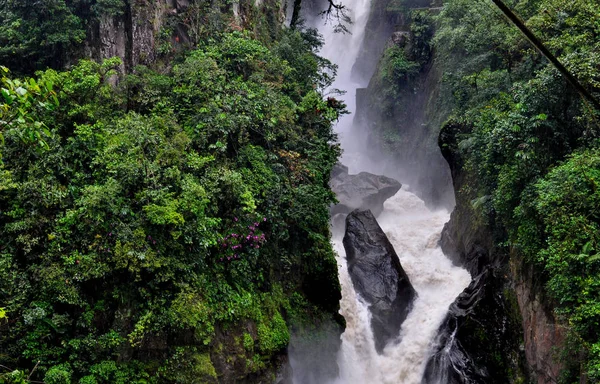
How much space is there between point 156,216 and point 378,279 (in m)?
10.2

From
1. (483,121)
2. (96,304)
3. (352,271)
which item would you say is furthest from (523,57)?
(96,304)

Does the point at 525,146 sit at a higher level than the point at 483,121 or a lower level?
lower

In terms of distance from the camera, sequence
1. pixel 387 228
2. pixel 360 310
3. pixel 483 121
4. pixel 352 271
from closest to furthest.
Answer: pixel 483 121 → pixel 360 310 → pixel 352 271 → pixel 387 228

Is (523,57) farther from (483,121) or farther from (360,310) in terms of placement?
(360,310)

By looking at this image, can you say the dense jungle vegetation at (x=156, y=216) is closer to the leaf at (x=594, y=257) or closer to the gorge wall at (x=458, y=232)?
the gorge wall at (x=458, y=232)

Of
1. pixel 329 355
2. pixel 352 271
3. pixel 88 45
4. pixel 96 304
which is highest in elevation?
pixel 88 45

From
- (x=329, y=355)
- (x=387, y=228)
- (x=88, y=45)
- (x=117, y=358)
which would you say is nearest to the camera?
(x=117, y=358)

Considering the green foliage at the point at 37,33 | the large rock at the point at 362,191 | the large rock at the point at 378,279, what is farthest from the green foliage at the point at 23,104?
the large rock at the point at 362,191

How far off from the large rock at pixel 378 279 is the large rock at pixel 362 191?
5.90 metres

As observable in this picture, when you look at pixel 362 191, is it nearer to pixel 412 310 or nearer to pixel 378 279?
pixel 378 279

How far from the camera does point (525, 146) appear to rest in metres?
11.4

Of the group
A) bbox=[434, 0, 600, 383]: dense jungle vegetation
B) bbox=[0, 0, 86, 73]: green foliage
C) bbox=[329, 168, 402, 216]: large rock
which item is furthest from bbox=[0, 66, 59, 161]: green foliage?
bbox=[329, 168, 402, 216]: large rock

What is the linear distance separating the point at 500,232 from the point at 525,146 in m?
3.50

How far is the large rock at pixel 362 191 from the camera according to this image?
24047 mm
